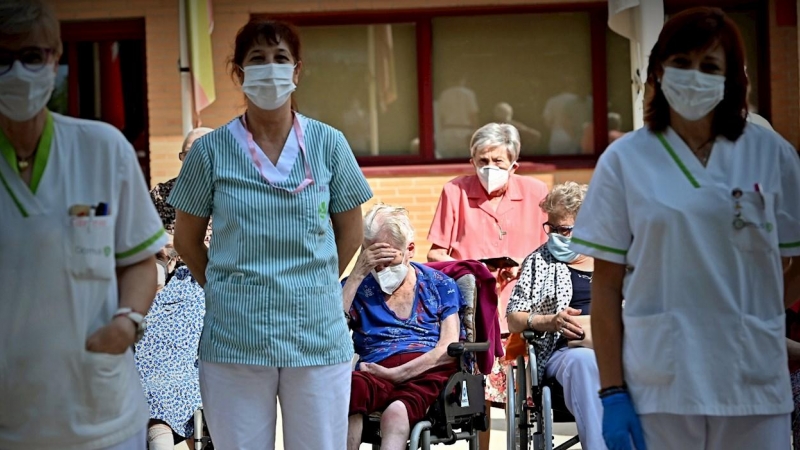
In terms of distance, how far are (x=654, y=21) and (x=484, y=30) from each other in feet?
9.79

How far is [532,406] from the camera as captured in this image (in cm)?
621

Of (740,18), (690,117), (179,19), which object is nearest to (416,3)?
(179,19)

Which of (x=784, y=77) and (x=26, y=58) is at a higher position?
(x=784, y=77)

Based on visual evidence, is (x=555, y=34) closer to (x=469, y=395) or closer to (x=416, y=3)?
(x=416, y=3)

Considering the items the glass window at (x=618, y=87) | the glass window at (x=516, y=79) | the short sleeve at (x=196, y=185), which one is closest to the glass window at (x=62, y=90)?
the glass window at (x=516, y=79)

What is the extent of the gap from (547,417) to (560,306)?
2.12 feet

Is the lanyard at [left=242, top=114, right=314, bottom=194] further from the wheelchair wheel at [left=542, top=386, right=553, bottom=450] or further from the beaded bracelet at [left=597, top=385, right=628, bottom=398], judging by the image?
the wheelchair wheel at [left=542, top=386, right=553, bottom=450]

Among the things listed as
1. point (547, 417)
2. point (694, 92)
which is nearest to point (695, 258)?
point (694, 92)

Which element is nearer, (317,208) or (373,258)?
(317,208)

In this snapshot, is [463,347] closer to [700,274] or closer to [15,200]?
[700,274]

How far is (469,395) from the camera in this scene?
584cm

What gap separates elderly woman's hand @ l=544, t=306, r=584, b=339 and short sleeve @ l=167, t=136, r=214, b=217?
229 cm

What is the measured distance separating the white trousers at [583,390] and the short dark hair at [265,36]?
2209 mm

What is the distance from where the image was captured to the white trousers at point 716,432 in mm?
3172
